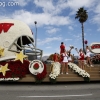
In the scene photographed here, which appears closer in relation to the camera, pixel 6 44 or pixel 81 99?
pixel 81 99

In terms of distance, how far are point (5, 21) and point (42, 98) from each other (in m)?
8.00

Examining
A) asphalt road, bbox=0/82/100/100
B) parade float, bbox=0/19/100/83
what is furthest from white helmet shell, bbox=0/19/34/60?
asphalt road, bbox=0/82/100/100

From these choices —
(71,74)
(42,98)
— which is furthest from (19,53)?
(42,98)

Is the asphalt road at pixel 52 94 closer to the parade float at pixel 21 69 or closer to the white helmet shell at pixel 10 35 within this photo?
the parade float at pixel 21 69

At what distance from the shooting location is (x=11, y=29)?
1492 centimetres

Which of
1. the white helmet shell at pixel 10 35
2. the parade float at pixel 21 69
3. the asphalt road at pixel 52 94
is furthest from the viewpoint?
the white helmet shell at pixel 10 35

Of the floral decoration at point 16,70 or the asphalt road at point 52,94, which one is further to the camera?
the floral decoration at point 16,70

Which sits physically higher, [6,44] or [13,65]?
[6,44]

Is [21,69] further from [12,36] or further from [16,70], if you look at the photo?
[12,36]

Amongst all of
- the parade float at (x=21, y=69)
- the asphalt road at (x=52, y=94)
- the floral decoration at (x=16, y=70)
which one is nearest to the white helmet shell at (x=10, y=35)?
the parade float at (x=21, y=69)

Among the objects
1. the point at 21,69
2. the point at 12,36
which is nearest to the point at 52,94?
the point at 21,69

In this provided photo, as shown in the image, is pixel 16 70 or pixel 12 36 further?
pixel 12 36

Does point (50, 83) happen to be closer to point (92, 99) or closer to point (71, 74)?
point (71, 74)

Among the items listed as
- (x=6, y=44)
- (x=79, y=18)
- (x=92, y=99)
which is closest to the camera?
(x=92, y=99)
